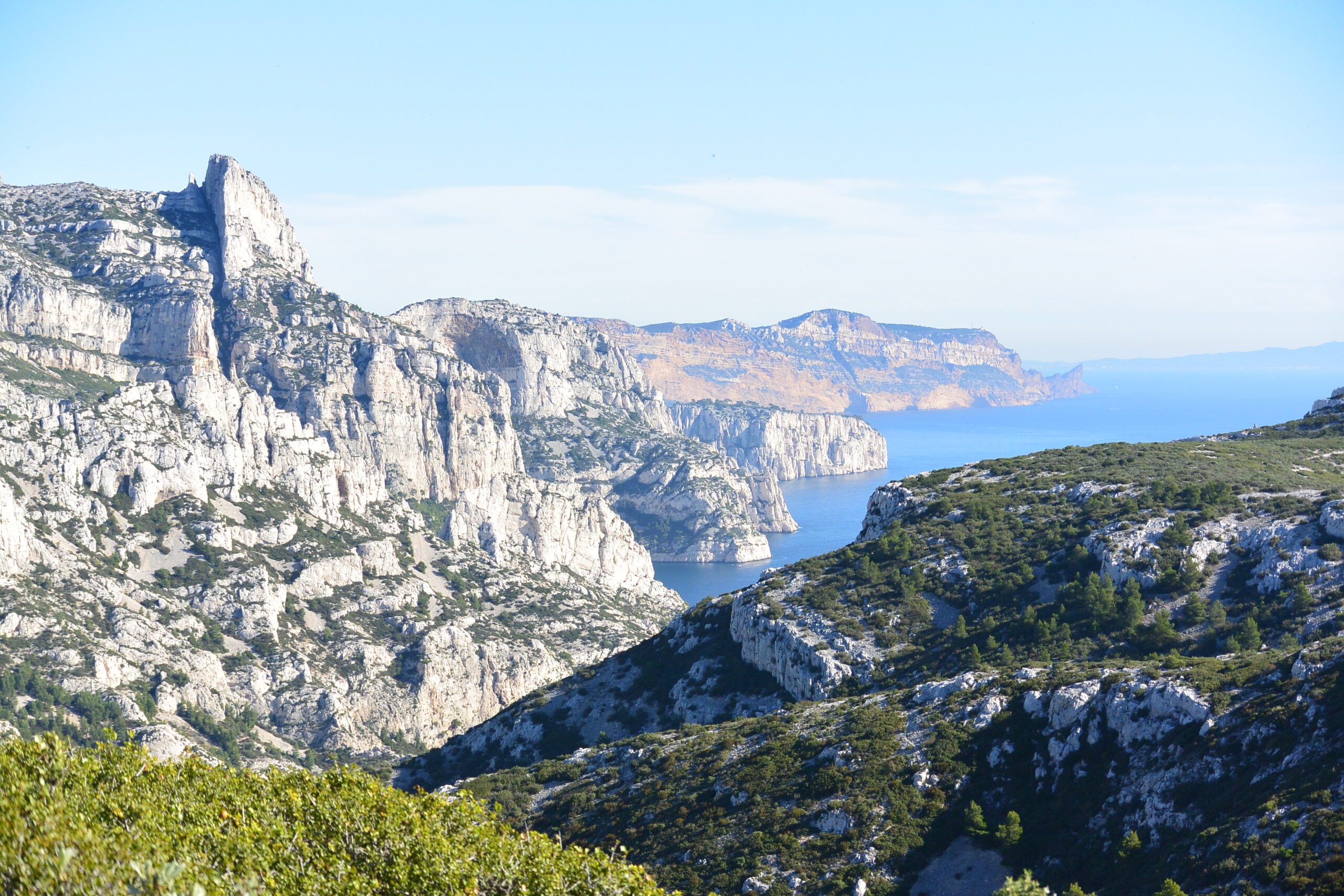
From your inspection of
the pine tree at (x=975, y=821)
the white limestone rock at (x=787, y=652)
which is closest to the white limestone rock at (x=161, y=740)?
the white limestone rock at (x=787, y=652)

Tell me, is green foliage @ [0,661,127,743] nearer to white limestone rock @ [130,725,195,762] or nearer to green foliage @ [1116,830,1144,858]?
A: white limestone rock @ [130,725,195,762]

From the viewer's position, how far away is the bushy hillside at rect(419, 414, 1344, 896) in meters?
47.4

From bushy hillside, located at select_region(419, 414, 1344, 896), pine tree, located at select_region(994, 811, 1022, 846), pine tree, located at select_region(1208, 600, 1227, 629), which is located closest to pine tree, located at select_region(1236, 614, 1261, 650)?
bushy hillside, located at select_region(419, 414, 1344, 896)

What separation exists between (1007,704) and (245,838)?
42.0m

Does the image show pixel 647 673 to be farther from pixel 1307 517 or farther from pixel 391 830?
pixel 391 830

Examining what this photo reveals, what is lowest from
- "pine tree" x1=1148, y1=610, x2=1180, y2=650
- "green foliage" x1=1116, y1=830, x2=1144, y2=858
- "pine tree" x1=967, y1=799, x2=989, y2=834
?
"pine tree" x1=967, y1=799, x2=989, y2=834

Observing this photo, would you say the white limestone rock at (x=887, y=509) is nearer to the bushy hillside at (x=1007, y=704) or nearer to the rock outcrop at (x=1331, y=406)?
the bushy hillside at (x=1007, y=704)

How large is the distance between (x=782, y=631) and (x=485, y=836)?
48.3 meters

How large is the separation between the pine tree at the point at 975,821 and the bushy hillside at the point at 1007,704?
33cm

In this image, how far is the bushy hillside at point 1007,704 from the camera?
47406 mm

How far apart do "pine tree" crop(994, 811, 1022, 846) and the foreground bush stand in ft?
73.1

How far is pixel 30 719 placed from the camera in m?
135

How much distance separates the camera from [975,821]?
51.9 metres

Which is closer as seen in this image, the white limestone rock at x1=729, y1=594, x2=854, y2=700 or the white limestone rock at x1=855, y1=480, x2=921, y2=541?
the white limestone rock at x1=729, y1=594, x2=854, y2=700
